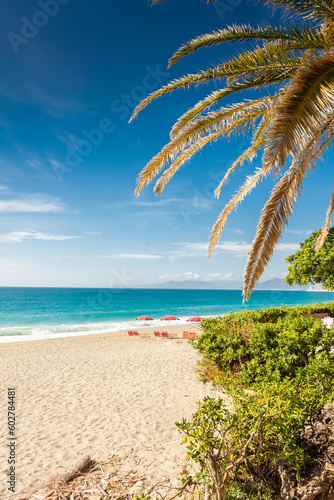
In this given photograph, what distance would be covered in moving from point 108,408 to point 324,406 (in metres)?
5.05

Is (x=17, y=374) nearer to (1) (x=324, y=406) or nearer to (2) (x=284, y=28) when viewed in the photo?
(1) (x=324, y=406)

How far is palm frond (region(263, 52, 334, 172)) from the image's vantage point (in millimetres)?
3705

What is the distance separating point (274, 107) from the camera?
4664 millimetres

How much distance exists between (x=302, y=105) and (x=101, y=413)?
718cm

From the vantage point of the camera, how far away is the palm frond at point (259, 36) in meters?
4.55

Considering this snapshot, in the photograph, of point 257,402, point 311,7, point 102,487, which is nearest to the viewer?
point 257,402

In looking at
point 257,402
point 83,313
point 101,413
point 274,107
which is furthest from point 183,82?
point 83,313

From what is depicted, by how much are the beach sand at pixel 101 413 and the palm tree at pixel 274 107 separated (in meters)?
3.17

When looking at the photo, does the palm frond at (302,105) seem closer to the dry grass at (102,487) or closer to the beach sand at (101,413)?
the dry grass at (102,487)

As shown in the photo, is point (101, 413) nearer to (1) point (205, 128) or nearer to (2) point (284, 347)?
(2) point (284, 347)

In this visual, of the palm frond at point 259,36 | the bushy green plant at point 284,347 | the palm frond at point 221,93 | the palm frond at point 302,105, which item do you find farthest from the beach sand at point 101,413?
the palm frond at point 259,36

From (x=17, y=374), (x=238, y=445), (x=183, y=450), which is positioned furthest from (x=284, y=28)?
(x=17, y=374)

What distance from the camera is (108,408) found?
676 cm

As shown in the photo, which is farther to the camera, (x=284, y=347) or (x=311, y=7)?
(x=284, y=347)
